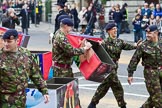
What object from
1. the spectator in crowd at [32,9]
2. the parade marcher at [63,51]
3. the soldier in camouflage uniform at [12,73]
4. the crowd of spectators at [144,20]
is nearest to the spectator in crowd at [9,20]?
the crowd of spectators at [144,20]

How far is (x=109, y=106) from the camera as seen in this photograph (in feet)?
37.6

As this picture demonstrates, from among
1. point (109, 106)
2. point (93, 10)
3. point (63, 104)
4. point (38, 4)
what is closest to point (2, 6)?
point (38, 4)

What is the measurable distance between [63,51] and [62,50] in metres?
0.03

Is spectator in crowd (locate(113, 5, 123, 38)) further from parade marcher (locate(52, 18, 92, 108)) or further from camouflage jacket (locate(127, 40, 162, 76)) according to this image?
camouflage jacket (locate(127, 40, 162, 76))

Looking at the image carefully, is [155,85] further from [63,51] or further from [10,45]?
[10,45]

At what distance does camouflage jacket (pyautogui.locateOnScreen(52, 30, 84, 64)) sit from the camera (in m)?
9.34

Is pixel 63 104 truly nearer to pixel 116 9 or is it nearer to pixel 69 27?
pixel 69 27

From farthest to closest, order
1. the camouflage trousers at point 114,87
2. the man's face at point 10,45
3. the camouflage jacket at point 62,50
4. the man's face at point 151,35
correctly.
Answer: the camouflage trousers at point 114,87 → the man's face at point 151,35 → the camouflage jacket at point 62,50 → the man's face at point 10,45

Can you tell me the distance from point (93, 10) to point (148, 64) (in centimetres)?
1981

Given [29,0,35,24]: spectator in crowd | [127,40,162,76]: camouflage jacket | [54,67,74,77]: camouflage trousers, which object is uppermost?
[127,40,162,76]: camouflage jacket

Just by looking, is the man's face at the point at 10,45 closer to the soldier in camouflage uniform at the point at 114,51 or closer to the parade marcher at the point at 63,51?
the parade marcher at the point at 63,51

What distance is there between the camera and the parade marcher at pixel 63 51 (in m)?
9.39

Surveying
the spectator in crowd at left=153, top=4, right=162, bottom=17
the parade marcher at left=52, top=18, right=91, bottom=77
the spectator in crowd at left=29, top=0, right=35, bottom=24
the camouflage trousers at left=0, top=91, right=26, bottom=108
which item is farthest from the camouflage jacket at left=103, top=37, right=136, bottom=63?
the spectator in crowd at left=29, top=0, right=35, bottom=24

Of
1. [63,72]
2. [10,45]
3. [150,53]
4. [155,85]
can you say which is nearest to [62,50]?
[63,72]
